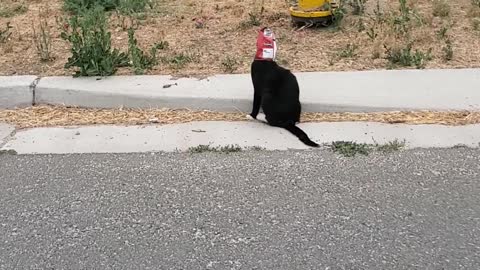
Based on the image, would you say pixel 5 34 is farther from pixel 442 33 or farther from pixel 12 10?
pixel 442 33

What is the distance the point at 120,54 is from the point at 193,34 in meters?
1.20

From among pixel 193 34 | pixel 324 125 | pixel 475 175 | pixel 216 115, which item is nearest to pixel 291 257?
pixel 475 175

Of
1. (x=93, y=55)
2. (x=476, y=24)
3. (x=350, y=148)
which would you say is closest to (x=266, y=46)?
(x=350, y=148)

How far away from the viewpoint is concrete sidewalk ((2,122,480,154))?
4910mm

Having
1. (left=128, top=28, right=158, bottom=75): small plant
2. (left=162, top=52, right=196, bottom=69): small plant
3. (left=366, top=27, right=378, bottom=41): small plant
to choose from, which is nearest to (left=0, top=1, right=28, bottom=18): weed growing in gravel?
(left=128, top=28, right=158, bottom=75): small plant

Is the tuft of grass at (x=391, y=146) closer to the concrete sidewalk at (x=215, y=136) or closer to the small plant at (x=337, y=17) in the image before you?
the concrete sidewalk at (x=215, y=136)

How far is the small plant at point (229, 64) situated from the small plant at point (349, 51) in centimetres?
117

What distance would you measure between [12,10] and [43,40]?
1772 millimetres

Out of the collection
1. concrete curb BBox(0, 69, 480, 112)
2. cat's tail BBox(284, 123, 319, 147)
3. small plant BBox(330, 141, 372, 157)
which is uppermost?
concrete curb BBox(0, 69, 480, 112)

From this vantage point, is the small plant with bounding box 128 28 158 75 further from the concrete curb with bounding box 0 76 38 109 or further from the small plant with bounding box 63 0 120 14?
the small plant with bounding box 63 0 120 14

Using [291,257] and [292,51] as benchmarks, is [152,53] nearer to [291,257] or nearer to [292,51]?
[292,51]

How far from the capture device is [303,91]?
574 cm

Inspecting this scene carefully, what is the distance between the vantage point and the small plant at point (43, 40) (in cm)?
679

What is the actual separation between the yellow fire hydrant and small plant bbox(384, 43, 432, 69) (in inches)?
41.2
